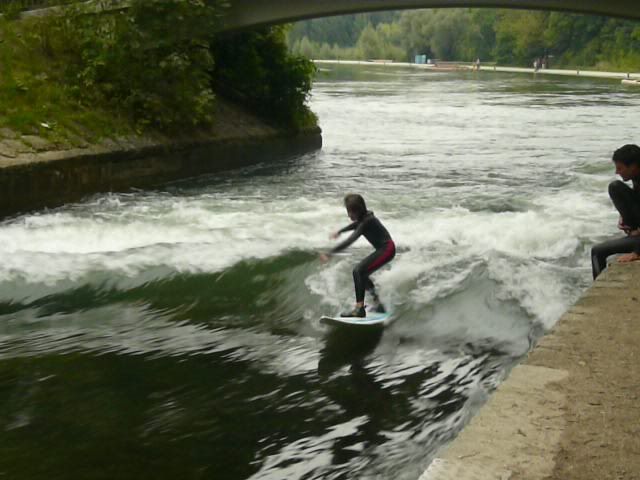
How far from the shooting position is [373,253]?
377 inches

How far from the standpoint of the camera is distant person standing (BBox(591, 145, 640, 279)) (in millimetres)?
8461

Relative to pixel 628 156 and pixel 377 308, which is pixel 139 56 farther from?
pixel 628 156

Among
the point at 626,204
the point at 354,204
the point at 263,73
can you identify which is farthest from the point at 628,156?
the point at 263,73

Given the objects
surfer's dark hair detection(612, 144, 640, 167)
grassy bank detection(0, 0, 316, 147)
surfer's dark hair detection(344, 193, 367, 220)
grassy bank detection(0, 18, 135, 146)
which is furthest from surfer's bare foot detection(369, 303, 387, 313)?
grassy bank detection(0, 0, 316, 147)

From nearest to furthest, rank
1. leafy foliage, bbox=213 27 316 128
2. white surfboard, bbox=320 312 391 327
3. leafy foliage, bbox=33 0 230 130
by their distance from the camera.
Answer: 1. white surfboard, bbox=320 312 391 327
2. leafy foliage, bbox=33 0 230 130
3. leafy foliage, bbox=213 27 316 128

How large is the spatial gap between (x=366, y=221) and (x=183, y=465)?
3875 mm

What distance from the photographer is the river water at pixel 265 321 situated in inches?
263

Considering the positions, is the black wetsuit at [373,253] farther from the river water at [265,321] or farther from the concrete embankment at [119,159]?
the concrete embankment at [119,159]

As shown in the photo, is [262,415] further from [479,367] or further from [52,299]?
[52,299]

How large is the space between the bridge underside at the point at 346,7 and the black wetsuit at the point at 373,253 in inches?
572

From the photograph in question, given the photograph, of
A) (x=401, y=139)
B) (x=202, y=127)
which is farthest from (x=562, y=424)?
(x=401, y=139)

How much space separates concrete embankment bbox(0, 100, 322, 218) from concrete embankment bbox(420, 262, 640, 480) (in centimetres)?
1176

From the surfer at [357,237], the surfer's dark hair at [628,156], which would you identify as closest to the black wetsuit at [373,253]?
the surfer at [357,237]

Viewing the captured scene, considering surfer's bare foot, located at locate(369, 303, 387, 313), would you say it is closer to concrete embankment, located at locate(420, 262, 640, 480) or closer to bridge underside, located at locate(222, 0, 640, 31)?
concrete embankment, located at locate(420, 262, 640, 480)
